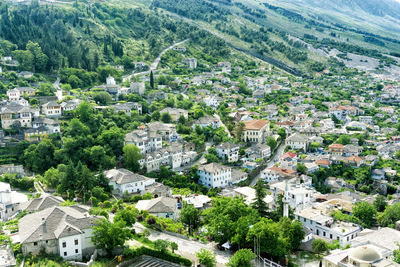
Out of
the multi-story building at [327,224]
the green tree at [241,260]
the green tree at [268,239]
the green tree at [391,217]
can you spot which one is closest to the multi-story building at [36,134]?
the green tree at [268,239]

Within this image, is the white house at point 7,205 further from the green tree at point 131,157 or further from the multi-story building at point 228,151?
the multi-story building at point 228,151

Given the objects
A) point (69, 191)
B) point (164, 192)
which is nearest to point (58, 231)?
point (69, 191)

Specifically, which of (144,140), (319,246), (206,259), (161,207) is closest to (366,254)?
(319,246)

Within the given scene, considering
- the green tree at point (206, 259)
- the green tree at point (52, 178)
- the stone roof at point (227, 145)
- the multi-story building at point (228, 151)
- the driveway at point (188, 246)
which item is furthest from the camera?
the stone roof at point (227, 145)

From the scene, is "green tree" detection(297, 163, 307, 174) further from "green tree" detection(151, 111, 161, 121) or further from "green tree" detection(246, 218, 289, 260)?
"green tree" detection(246, 218, 289, 260)

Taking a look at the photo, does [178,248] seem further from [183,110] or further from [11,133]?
[183,110]

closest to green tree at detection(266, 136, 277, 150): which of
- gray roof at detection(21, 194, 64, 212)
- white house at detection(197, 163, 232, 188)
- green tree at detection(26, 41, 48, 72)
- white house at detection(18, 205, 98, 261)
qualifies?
white house at detection(197, 163, 232, 188)

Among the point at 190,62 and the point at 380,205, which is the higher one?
the point at 190,62

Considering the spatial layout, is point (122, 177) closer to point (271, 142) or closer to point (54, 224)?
point (54, 224)
